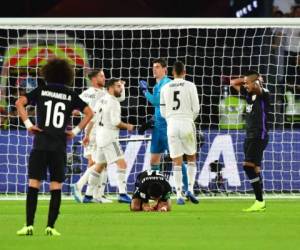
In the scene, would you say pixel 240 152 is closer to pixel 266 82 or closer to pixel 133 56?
pixel 266 82

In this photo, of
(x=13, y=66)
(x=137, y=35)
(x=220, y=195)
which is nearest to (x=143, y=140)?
(x=220, y=195)

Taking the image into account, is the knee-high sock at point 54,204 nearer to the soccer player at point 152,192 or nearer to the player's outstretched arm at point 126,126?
the soccer player at point 152,192

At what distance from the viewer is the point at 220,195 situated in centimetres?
2133

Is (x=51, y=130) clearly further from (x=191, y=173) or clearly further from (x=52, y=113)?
(x=191, y=173)

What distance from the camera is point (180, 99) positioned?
1845 cm

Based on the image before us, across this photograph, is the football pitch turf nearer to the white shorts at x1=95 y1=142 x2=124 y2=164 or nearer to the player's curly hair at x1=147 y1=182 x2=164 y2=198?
the player's curly hair at x1=147 y1=182 x2=164 y2=198

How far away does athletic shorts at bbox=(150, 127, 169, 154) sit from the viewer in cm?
1923

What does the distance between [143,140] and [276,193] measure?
3.34 meters

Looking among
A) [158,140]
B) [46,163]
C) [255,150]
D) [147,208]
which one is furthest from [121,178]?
[46,163]

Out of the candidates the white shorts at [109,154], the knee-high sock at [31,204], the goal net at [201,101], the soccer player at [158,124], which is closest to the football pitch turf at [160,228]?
the knee-high sock at [31,204]

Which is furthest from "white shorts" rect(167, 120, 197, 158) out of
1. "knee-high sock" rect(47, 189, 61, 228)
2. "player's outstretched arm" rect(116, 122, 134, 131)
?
"knee-high sock" rect(47, 189, 61, 228)

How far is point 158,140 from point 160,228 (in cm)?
576

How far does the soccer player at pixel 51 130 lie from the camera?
1240 cm

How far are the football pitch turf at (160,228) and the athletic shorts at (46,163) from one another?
654mm
